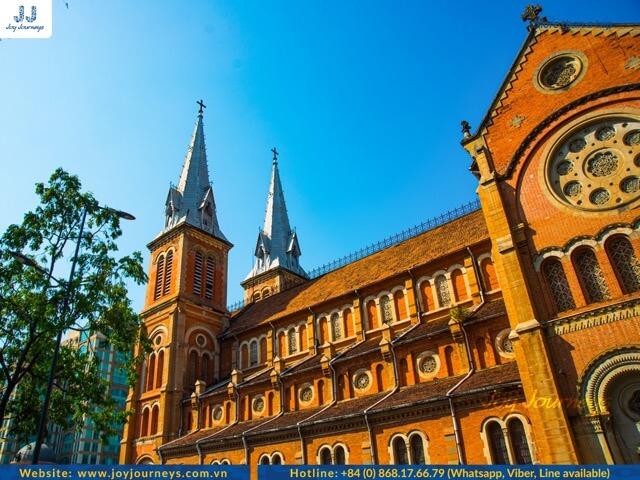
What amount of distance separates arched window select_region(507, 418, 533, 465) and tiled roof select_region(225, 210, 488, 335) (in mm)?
10339

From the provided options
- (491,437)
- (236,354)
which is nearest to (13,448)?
(236,354)

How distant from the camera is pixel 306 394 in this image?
26703mm

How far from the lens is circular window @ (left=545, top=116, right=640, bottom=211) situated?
603 inches

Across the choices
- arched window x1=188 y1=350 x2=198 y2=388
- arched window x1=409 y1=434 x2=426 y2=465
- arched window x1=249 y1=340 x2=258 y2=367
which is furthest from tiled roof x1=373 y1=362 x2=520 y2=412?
arched window x1=188 y1=350 x2=198 y2=388

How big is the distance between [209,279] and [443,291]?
69.7ft

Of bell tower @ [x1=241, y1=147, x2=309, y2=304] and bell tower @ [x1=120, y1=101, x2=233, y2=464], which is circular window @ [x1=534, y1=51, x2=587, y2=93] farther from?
bell tower @ [x1=241, y1=147, x2=309, y2=304]

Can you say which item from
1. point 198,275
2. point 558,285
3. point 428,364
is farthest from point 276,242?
point 558,285

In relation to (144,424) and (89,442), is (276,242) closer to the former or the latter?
(144,424)

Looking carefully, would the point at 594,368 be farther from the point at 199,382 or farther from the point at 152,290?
the point at 152,290

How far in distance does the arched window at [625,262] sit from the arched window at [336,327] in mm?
18284

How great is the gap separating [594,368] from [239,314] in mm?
32293

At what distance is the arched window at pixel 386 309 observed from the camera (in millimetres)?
28719

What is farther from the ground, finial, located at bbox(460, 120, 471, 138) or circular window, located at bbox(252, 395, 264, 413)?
finial, located at bbox(460, 120, 471, 138)

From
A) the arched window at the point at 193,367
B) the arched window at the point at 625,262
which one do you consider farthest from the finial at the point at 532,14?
the arched window at the point at 193,367
